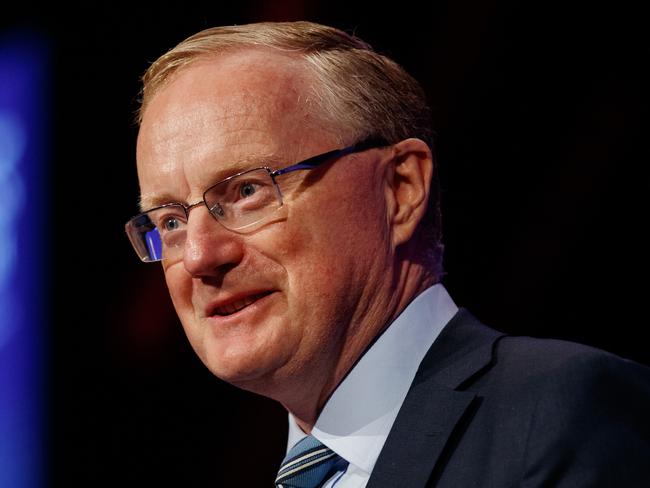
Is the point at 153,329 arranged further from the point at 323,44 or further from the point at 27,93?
the point at 323,44

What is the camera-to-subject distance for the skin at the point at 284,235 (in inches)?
71.2

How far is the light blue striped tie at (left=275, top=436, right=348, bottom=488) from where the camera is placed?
188cm

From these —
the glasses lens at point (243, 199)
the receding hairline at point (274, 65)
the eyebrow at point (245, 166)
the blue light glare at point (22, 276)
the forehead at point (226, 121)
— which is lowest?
the blue light glare at point (22, 276)

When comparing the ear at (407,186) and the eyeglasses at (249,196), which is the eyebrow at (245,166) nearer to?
the eyeglasses at (249,196)

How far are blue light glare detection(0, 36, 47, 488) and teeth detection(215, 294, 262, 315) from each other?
1580 mm

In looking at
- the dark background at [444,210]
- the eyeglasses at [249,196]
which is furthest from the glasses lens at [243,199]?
the dark background at [444,210]

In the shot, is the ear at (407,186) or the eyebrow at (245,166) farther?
the ear at (407,186)

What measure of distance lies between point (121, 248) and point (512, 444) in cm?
214

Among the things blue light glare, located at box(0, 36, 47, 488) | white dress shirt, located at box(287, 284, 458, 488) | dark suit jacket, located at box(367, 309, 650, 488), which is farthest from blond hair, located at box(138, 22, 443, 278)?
blue light glare, located at box(0, 36, 47, 488)

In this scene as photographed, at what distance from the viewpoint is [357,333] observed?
6.20ft

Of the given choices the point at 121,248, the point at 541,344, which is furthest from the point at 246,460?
the point at 541,344

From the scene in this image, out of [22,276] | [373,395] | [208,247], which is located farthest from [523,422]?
[22,276]

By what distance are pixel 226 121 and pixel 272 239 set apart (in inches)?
11.9

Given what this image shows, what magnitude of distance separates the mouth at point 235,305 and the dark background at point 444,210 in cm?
121
